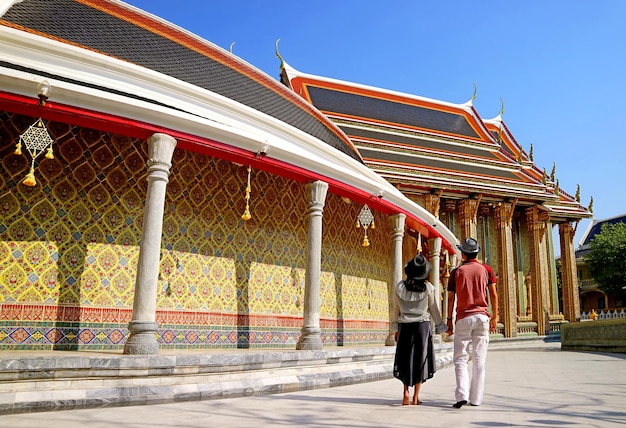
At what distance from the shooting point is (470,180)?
2119 centimetres

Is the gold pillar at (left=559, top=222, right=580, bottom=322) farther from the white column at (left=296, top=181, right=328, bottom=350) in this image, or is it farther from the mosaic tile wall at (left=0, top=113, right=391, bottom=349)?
the white column at (left=296, top=181, right=328, bottom=350)

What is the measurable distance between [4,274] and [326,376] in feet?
13.9

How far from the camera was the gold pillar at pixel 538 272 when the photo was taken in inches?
877

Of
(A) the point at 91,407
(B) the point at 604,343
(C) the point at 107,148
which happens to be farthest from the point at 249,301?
(B) the point at 604,343

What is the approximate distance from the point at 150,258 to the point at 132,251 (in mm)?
1605

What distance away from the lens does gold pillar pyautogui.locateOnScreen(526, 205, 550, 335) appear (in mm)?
22281

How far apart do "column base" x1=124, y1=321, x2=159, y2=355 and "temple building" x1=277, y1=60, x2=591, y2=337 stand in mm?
14490

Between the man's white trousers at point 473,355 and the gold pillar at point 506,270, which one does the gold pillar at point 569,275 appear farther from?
the man's white trousers at point 473,355

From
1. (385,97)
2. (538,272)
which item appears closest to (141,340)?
(538,272)

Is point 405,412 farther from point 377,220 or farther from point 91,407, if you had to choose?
point 377,220

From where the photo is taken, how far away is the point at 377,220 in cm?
1232

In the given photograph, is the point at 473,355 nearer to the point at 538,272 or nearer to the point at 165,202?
the point at 165,202

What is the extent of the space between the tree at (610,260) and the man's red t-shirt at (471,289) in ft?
103

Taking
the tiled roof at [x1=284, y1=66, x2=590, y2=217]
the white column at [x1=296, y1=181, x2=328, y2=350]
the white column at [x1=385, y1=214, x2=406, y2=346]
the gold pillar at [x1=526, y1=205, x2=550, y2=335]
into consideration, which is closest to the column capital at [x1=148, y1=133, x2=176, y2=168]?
the white column at [x1=296, y1=181, x2=328, y2=350]
